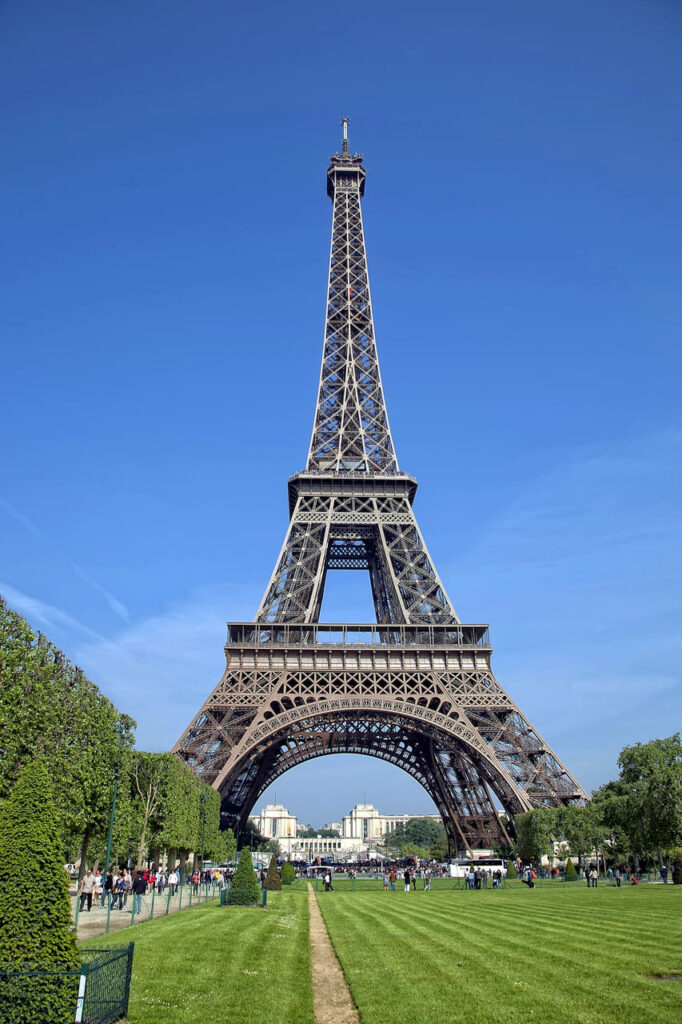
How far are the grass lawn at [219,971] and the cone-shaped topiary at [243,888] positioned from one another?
307 inches

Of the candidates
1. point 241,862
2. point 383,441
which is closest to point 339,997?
point 241,862

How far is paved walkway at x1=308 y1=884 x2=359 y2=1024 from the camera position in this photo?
43.3 feet

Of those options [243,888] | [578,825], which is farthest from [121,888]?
[578,825]

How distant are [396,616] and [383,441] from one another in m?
18.4

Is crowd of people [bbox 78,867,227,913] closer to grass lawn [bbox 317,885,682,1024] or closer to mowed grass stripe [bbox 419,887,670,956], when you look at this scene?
grass lawn [bbox 317,885,682,1024]

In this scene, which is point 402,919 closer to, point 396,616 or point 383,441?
point 396,616

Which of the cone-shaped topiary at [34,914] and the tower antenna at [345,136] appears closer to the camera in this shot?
the cone-shaped topiary at [34,914]

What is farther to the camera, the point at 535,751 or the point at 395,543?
the point at 395,543

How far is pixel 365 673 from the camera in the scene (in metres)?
60.1

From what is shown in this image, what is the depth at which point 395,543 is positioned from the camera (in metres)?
68.4

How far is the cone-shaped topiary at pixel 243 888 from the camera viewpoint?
3503 cm

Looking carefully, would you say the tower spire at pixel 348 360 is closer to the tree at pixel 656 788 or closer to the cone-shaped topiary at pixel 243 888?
the tree at pixel 656 788

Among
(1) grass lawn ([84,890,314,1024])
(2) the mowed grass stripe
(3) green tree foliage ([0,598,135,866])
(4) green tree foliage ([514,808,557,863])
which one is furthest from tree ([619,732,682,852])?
(3) green tree foliage ([0,598,135,866])

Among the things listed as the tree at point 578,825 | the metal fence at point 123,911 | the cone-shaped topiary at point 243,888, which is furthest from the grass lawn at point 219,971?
the tree at point 578,825
